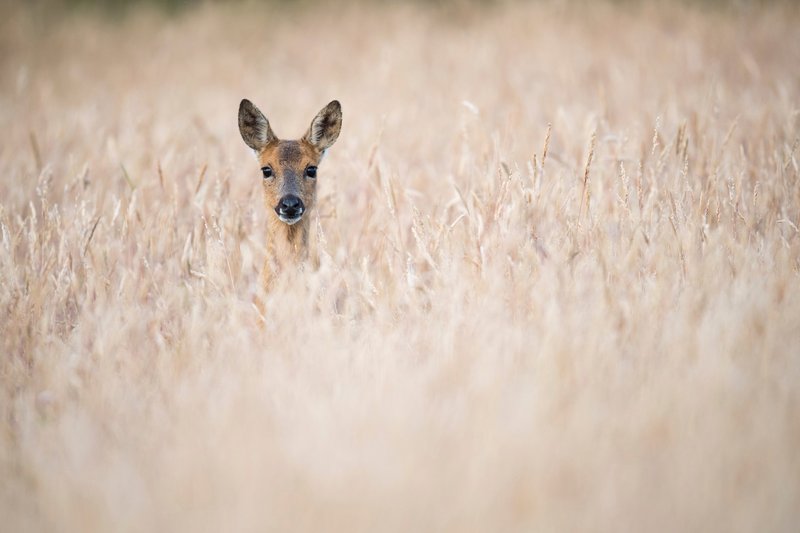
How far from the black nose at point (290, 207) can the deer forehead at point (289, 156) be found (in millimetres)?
363

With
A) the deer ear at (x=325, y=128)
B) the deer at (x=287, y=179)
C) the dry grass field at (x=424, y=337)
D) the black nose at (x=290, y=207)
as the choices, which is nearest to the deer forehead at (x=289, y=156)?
the deer at (x=287, y=179)

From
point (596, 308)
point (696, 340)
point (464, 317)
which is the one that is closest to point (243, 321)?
point (464, 317)

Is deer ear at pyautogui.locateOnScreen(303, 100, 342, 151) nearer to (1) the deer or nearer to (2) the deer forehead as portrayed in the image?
(1) the deer

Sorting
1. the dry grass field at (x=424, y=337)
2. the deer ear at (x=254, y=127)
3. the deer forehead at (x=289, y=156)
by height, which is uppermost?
the deer ear at (x=254, y=127)

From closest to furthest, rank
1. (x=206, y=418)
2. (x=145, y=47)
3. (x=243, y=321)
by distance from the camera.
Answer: (x=206, y=418)
(x=243, y=321)
(x=145, y=47)

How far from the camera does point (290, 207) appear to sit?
5898mm

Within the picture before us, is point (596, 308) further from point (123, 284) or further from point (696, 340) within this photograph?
point (123, 284)

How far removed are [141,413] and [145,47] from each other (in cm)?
1131

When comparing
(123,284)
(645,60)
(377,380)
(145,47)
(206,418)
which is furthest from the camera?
(145,47)

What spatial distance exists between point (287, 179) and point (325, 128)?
0.68 m

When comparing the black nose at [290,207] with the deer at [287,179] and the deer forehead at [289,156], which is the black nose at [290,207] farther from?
the deer forehead at [289,156]

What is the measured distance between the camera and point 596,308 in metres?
4.46

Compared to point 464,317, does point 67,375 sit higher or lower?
lower

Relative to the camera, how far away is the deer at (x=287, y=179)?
593 centimetres
